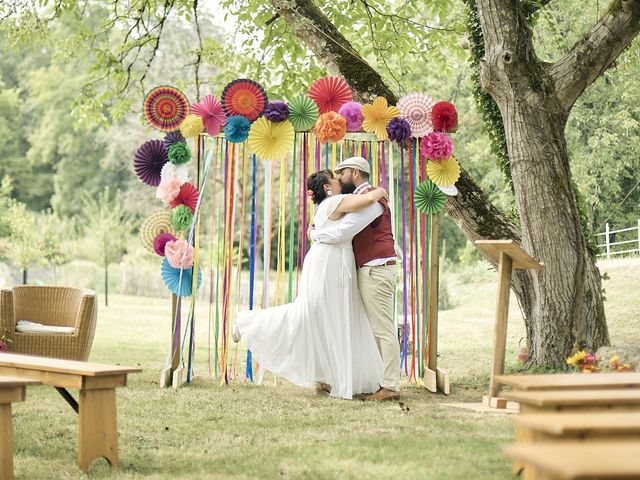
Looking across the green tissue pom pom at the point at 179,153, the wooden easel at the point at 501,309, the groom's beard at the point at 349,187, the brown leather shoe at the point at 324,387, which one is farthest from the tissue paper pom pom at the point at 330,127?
the brown leather shoe at the point at 324,387

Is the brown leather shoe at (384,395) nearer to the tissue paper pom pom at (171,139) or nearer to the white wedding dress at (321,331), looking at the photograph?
the white wedding dress at (321,331)

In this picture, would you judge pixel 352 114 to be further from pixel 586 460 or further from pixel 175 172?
pixel 586 460

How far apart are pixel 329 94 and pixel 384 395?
250 centimetres

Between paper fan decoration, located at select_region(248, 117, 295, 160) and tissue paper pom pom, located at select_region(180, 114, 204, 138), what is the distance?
1.41ft

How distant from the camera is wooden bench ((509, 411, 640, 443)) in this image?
2.99 m

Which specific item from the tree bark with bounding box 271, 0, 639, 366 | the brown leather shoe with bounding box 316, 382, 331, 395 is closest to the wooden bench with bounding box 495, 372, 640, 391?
the brown leather shoe with bounding box 316, 382, 331, 395

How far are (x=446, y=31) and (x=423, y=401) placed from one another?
6.23 metres

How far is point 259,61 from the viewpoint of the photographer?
12.1m

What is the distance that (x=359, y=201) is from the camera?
688 cm

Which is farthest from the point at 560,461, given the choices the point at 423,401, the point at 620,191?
the point at 620,191

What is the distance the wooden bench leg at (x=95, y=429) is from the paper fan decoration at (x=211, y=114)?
3.64 m

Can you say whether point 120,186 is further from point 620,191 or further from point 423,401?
point 423,401

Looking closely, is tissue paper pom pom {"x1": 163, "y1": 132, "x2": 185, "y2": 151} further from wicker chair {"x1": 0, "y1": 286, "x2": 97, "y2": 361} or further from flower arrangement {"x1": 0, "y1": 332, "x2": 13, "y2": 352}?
flower arrangement {"x1": 0, "y1": 332, "x2": 13, "y2": 352}

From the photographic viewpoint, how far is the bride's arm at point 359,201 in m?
6.86
